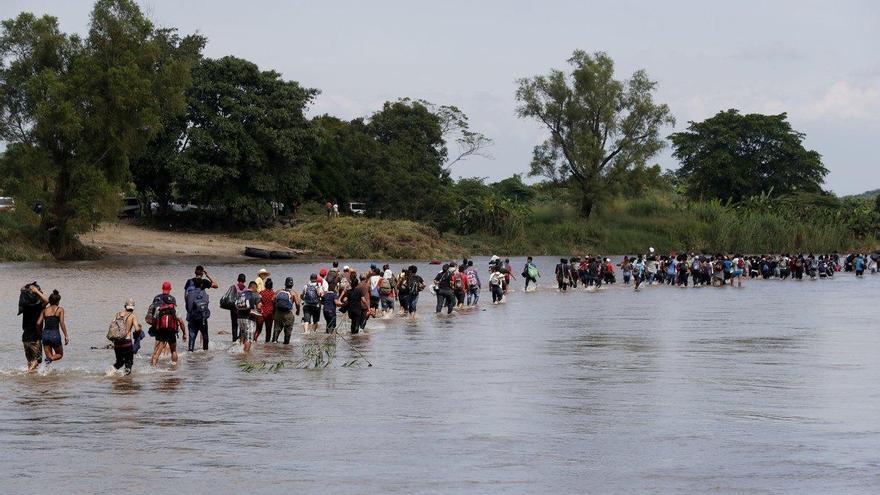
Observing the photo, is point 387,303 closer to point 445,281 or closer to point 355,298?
point 445,281

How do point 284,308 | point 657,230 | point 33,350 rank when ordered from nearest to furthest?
point 33,350 → point 284,308 → point 657,230

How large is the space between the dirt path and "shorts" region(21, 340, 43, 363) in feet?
145

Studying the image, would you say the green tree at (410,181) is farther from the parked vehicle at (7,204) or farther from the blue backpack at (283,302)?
the blue backpack at (283,302)

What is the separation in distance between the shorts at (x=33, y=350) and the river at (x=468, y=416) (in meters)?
0.36

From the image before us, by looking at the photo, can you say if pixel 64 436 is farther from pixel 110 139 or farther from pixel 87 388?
pixel 110 139

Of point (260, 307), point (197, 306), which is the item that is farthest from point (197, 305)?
point (260, 307)

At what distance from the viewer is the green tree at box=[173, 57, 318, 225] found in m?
68.7

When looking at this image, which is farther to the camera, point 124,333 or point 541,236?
point 541,236

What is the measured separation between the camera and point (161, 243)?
67750mm

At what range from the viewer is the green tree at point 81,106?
59.2 metres

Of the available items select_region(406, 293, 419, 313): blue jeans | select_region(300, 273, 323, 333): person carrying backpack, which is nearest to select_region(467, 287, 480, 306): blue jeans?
select_region(406, 293, 419, 313): blue jeans

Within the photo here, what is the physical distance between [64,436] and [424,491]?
5035 millimetres

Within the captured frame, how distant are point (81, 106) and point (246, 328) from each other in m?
39.1

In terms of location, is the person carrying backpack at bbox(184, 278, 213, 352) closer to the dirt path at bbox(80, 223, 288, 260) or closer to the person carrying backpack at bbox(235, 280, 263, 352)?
the person carrying backpack at bbox(235, 280, 263, 352)
